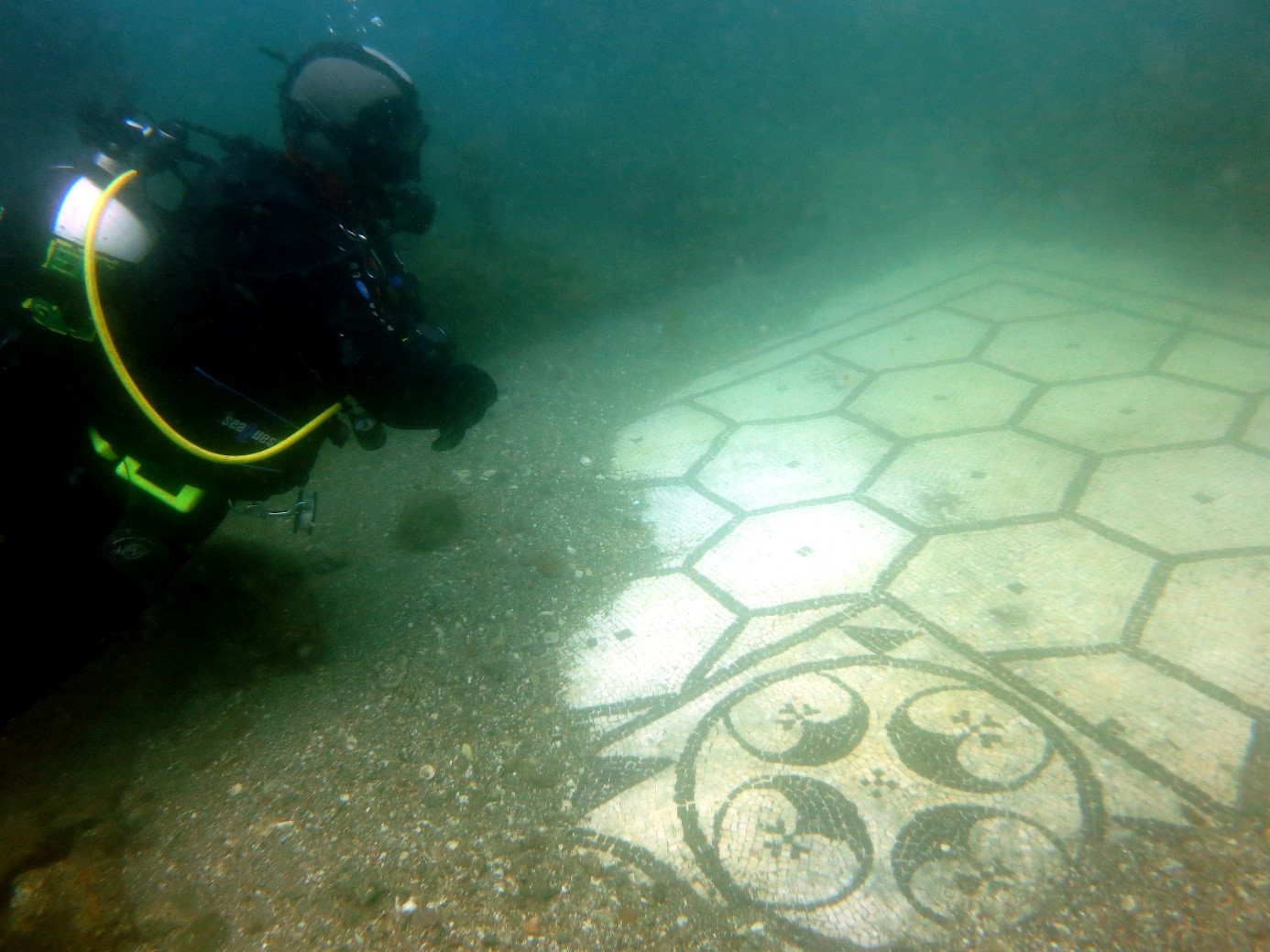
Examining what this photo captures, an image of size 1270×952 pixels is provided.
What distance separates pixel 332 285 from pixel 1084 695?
2.63 m

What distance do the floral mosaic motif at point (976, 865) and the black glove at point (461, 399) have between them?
5.86ft

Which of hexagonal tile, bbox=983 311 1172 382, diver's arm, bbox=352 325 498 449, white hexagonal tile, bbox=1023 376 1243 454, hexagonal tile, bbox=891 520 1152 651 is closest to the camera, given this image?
diver's arm, bbox=352 325 498 449

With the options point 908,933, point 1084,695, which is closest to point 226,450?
point 908,933

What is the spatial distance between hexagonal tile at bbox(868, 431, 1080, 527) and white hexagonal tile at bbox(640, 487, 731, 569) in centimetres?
84

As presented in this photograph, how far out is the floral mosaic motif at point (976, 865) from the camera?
4.98 ft

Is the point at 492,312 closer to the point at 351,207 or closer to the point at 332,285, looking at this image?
the point at 351,207

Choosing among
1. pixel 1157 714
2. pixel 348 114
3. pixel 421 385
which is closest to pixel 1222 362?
pixel 1157 714

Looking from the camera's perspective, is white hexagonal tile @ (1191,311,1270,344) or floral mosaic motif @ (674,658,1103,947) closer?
floral mosaic motif @ (674,658,1103,947)

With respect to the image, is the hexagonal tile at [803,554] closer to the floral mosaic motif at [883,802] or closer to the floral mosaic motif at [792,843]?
the floral mosaic motif at [883,802]

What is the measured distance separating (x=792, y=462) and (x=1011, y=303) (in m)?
3.19

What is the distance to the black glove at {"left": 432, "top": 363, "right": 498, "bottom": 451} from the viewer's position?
1996mm

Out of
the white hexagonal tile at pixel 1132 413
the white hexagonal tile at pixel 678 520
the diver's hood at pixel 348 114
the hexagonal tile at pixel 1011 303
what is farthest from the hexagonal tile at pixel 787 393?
the diver's hood at pixel 348 114

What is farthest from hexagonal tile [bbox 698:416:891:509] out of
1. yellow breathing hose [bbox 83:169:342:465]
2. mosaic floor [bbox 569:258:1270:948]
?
yellow breathing hose [bbox 83:169:342:465]

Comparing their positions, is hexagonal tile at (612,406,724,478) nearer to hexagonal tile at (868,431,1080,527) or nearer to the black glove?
hexagonal tile at (868,431,1080,527)
